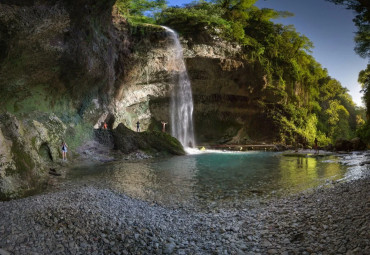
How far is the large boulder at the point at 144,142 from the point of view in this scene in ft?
59.5

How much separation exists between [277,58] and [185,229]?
27.0m

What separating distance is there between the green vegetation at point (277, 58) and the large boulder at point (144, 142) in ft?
33.0

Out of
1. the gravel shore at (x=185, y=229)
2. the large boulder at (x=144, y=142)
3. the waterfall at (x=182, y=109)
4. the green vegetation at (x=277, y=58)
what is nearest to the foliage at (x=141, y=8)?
the green vegetation at (x=277, y=58)

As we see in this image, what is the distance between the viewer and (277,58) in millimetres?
28125

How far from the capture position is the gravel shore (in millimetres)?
3719

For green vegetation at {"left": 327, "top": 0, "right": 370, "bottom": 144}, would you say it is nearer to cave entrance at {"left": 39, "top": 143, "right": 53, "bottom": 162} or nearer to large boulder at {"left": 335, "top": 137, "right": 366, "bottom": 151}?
large boulder at {"left": 335, "top": 137, "right": 366, "bottom": 151}

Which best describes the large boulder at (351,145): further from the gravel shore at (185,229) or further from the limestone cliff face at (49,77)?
the limestone cliff face at (49,77)

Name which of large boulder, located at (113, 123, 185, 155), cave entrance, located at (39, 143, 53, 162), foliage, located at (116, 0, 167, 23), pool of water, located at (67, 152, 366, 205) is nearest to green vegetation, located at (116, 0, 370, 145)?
foliage, located at (116, 0, 167, 23)

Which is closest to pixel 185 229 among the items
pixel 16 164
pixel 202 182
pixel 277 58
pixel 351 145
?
pixel 202 182

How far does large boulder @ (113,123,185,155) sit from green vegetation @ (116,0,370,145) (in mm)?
10047

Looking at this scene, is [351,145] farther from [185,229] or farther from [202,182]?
[185,229]

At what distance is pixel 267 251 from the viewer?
3844 mm

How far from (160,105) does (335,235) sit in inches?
951

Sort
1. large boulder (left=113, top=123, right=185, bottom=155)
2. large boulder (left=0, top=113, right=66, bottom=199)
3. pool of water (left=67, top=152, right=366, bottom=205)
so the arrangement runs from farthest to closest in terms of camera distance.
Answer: large boulder (left=113, top=123, right=185, bottom=155) → pool of water (left=67, top=152, right=366, bottom=205) → large boulder (left=0, top=113, right=66, bottom=199)
